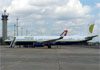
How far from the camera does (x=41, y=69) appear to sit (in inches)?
337

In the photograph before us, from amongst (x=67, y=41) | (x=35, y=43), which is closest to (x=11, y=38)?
(x=35, y=43)

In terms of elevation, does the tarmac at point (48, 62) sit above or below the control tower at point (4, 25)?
below

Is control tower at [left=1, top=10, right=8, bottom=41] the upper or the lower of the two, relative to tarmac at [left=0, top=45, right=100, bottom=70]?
upper

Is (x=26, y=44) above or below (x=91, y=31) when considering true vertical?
below

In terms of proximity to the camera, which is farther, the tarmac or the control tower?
the control tower

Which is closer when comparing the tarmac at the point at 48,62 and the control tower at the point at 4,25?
the tarmac at the point at 48,62

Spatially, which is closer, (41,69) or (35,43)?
(41,69)

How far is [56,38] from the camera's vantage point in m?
39.3

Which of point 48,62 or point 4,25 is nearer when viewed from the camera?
point 48,62

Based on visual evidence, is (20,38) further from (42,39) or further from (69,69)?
(69,69)

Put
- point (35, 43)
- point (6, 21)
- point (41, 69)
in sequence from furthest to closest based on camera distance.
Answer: point (6, 21) → point (35, 43) → point (41, 69)

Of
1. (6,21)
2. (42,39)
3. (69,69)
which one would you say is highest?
(6,21)

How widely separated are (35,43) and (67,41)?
7.34 metres

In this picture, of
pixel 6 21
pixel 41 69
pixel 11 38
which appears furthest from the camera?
pixel 6 21
